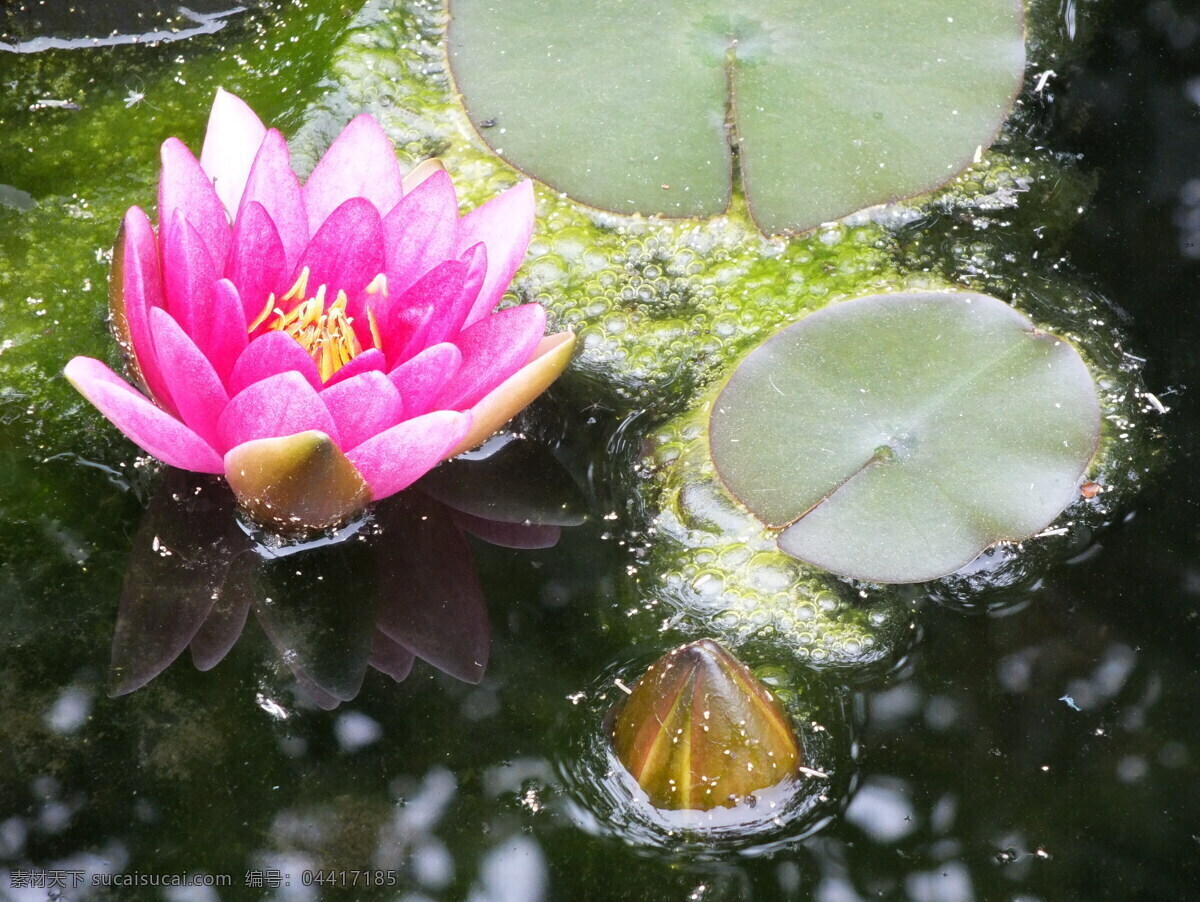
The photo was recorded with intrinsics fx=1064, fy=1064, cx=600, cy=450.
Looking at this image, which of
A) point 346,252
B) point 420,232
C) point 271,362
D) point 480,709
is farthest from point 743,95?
point 480,709

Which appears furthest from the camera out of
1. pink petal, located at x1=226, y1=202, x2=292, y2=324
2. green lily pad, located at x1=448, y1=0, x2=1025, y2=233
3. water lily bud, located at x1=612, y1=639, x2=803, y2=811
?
green lily pad, located at x1=448, y1=0, x2=1025, y2=233

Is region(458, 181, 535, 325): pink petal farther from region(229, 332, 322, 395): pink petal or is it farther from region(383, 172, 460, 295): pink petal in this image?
region(229, 332, 322, 395): pink petal

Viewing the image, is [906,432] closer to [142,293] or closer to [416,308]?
[416,308]

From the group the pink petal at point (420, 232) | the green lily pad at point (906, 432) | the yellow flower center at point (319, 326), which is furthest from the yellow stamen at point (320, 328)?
the green lily pad at point (906, 432)

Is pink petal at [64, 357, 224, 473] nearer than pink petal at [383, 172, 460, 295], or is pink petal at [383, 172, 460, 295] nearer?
pink petal at [64, 357, 224, 473]

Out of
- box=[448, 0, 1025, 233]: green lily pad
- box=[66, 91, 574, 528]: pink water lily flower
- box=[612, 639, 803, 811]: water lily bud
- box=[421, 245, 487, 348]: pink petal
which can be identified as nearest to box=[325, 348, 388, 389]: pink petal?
box=[66, 91, 574, 528]: pink water lily flower

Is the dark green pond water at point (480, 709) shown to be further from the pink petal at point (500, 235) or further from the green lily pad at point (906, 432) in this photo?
the pink petal at point (500, 235)
